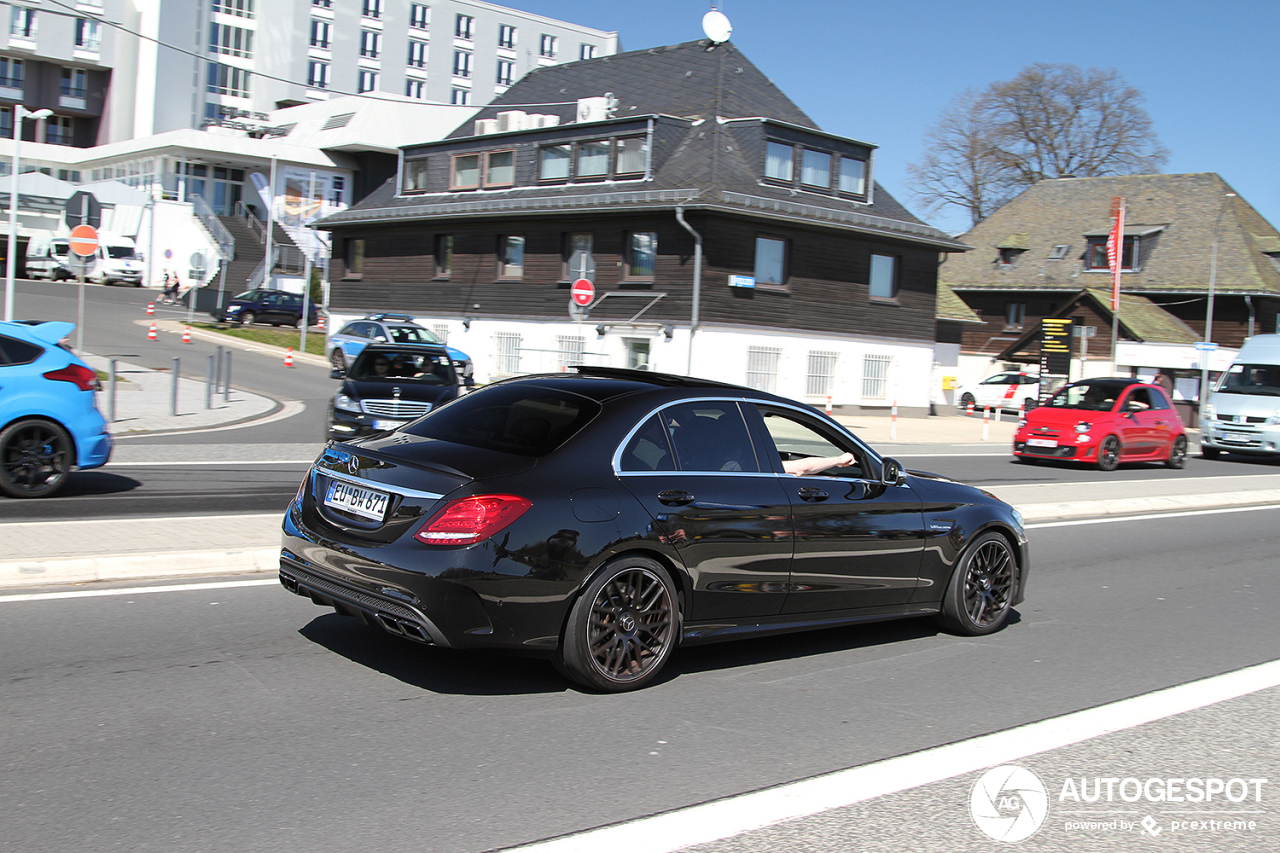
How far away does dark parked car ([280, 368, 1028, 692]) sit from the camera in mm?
5160

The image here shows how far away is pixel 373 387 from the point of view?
15.9 meters

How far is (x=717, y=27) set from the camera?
37375 millimetres

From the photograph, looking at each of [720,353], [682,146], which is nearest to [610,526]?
[720,353]

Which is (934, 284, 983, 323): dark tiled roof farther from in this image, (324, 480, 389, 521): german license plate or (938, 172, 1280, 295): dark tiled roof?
(324, 480, 389, 521): german license plate

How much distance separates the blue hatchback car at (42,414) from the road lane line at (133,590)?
4022mm

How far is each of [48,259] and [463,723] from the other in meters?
67.7

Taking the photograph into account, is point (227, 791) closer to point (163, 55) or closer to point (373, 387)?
point (373, 387)

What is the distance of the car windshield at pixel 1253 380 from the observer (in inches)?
1022

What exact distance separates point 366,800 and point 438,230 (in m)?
37.3

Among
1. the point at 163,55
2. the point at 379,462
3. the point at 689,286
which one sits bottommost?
the point at 379,462

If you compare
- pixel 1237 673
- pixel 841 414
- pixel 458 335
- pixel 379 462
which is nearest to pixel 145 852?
pixel 379 462

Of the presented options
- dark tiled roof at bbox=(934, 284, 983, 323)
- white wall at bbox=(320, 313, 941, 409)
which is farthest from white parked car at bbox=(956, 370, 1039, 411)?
dark tiled roof at bbox=(934, 284, 983, 323)

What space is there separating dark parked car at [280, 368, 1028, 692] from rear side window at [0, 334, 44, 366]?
6.01 m

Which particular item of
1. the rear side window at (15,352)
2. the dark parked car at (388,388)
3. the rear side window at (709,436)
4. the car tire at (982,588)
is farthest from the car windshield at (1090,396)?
the rear side window at (15,352)
